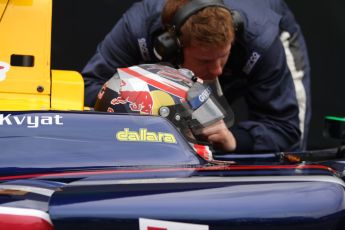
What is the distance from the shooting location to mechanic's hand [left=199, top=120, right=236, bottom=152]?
290cm

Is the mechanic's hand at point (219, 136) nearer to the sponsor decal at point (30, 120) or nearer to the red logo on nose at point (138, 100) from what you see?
the red logo on nose at point (138, 100)

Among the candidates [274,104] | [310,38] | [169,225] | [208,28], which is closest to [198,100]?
[208,28]

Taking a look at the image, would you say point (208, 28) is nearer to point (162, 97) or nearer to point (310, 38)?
point (162, 97)

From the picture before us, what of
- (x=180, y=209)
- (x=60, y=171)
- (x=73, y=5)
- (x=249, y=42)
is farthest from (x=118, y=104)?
(x=73, y=5)

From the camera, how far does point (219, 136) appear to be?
311 centimetres

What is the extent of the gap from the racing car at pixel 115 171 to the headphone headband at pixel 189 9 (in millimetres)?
433

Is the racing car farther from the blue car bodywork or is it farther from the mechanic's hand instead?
the mechanic's hand

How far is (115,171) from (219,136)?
39.0 inches

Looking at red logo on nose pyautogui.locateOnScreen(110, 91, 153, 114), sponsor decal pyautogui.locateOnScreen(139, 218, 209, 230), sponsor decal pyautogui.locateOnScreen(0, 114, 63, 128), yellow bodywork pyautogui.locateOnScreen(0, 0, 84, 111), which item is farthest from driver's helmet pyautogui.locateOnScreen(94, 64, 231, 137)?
sponsor decal pyautogui.locateOnScreen(139, 218, 209, 230)

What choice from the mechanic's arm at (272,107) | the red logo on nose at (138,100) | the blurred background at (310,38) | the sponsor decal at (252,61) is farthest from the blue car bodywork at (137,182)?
the blurred background at (310,38)

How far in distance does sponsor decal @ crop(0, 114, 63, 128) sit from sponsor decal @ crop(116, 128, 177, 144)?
7.0 inches

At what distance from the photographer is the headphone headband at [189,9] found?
319 cm

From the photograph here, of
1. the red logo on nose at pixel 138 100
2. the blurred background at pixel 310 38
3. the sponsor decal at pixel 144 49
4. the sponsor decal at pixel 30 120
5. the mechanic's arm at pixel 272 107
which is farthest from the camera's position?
the blurred background at pixel 310 38

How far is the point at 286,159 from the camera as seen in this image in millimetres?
2973
